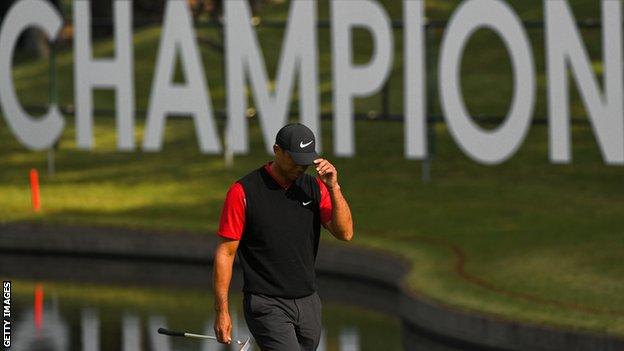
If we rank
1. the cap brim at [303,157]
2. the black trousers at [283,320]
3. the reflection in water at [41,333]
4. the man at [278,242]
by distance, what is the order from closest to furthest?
1. the cap brim at [303,157]
2. the man at [278,242]
3. the black trousers at [283,320]
4. the reflection in water at [41,333]

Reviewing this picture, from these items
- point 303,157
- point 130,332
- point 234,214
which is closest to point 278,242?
point 234,214

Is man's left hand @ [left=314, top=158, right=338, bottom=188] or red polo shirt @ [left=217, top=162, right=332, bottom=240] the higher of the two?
man's left hand @ [left=314, top=158, right=338, bottom=188]

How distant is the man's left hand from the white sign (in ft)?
51.3

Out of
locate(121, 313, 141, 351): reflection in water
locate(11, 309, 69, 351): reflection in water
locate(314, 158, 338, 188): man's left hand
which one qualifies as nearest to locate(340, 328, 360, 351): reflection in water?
locate(121, 313, 141, 351): reflection in water

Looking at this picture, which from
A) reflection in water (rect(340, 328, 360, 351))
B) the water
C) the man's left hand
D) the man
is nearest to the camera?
the man's left hand

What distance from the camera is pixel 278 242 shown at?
35.3ft

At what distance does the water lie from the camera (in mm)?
17312

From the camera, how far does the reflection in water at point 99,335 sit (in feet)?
55.8

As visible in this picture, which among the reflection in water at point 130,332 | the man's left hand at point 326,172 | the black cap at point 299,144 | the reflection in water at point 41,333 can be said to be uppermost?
the black cap at point 299,144

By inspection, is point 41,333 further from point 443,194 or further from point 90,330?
point 443,194

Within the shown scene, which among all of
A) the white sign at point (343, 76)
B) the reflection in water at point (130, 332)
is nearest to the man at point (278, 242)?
the reflection in water at point (130, 332)

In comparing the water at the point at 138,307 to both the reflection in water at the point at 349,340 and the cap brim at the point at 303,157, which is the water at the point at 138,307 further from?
the cap brim at the point at 303,157

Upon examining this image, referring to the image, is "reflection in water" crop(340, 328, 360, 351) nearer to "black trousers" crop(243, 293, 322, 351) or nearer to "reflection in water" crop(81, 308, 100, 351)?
"reflection in water" crop(81, 308, 100, 351)

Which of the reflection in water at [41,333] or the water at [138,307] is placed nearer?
the reflection in water at [41,333]
